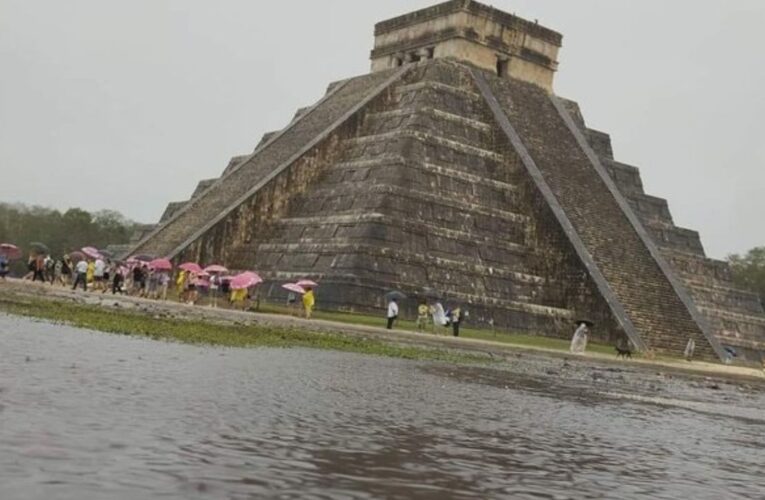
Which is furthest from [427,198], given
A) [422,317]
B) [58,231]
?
[58,231]

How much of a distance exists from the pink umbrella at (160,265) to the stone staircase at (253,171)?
1616 mm

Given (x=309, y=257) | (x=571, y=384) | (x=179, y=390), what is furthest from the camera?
(x=309, y=257)

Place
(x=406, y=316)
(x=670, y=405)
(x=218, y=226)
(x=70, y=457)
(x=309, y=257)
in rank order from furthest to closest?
1. (x=218, y=226)
2. (x=309, y=257)
3. (x=406, y=316)
4. (x=670, y=405)
5. (x=70, y=457)

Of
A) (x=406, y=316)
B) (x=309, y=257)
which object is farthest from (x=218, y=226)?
(x=406, y=316)

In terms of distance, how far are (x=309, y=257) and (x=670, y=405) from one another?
19566mm

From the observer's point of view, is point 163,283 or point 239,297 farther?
point 163,283

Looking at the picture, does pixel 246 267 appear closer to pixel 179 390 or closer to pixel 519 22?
pixel 519 22

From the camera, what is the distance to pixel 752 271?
260 ft

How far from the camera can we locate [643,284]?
112ft

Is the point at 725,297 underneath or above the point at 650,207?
underneath

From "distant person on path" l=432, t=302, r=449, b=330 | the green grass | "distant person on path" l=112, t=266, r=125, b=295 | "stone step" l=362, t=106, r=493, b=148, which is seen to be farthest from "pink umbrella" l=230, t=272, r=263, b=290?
"stone step" l=362, t=106, r=493, b=148

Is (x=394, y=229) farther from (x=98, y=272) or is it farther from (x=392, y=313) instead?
(x=98, y=272)

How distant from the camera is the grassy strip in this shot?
15.6m

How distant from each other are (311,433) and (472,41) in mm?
36574
